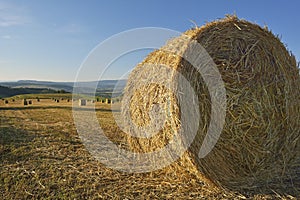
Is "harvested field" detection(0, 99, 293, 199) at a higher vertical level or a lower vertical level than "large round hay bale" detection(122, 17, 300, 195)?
lower

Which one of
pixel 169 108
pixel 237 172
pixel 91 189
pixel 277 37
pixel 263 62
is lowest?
pixel 91 189

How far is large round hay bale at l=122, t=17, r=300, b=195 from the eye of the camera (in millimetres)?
3732

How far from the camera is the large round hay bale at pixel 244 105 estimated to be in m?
3.73

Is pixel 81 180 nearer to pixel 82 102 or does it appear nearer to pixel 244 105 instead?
pixel 244 105

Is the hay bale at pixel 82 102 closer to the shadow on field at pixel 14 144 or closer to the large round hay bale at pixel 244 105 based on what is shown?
the shadow on field at pixel 14 144

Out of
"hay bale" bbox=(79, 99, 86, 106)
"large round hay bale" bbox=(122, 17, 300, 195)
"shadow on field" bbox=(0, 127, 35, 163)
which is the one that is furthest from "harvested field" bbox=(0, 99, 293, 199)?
"hay bale" bbox=(79, 99, 86, 106)

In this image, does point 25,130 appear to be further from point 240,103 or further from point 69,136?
point 240,103

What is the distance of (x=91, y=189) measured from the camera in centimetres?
382

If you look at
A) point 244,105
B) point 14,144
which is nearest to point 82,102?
point 14,144

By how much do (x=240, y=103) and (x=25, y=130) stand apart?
6123mm

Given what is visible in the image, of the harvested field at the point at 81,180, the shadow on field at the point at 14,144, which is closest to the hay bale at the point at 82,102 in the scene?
the shadow on field at the point at 14,144

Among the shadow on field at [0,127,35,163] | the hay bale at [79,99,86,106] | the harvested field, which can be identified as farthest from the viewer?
the hay bale at [79,99,86,106]

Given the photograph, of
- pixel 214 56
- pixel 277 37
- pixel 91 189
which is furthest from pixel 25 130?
pixel 277 37

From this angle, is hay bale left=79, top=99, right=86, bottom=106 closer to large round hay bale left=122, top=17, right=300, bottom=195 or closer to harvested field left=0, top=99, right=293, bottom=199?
harvested field left=0, top=99, right=293, bottom=199
